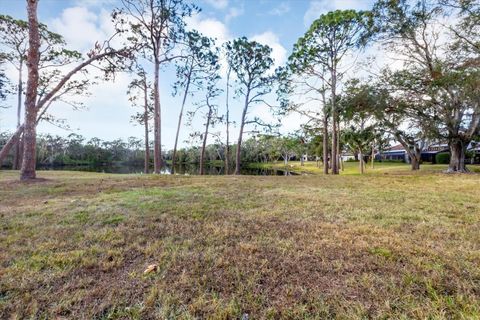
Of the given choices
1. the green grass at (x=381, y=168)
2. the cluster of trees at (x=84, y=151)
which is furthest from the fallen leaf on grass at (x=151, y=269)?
the cluster of trees at (x=84, y=151)

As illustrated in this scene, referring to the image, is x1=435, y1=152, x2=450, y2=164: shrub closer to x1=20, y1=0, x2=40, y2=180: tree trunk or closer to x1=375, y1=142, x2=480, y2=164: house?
x1=375, y1=142, x2=480, y2=164: house

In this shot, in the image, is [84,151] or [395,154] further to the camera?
[84,151]

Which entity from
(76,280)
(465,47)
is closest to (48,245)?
(76,280)

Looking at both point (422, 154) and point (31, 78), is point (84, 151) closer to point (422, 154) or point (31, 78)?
point (31, 78)

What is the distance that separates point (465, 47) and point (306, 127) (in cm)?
882

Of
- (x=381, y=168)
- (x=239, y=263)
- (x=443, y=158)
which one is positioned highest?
(x=443, y=158)

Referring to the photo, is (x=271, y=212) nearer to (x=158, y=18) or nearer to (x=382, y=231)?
(x=382, y=231)

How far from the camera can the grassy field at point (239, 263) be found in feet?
4.96

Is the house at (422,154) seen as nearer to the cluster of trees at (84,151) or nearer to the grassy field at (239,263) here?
the grassy field at (239,263)

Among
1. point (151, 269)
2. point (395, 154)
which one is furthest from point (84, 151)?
point (395, 154)

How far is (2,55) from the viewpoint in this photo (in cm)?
1315

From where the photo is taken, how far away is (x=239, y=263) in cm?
208

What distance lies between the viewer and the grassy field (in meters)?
1.51

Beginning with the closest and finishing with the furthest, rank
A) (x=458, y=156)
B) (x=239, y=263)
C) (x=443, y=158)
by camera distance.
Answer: (x=239, y=263) → (x=458, y=156) → (x=443, y=158)
